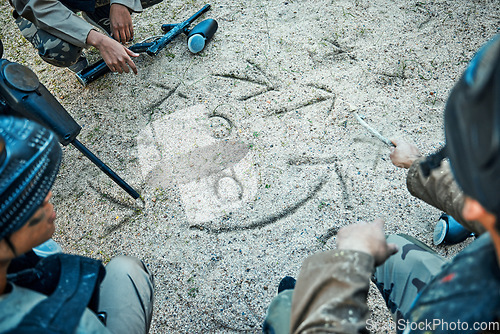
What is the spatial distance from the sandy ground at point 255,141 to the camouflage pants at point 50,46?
239 millimetres

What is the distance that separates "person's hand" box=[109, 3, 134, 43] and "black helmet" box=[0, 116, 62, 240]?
61.1 inches

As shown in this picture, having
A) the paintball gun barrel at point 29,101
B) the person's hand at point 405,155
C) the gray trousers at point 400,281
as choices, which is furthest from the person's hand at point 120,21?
the gray trousers at point 400,281

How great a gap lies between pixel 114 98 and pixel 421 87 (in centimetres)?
186

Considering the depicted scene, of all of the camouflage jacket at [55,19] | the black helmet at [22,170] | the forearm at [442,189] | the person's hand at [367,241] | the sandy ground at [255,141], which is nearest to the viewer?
the black helmet at [22,170]

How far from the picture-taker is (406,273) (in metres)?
1.13

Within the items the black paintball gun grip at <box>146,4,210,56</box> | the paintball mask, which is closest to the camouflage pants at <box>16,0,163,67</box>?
the black paintball gun grip at <box>146,4,210,56</box>

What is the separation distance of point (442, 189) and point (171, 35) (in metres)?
2.00

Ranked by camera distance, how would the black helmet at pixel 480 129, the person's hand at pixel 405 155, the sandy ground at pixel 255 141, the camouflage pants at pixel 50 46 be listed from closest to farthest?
the black helmet at pixel 480 129 → the person's hand at pixel 405 155 → the sandy ground at pixel 255 141 → the camouflage pants at pixel 50 46

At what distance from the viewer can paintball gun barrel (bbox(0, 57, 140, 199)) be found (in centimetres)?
155

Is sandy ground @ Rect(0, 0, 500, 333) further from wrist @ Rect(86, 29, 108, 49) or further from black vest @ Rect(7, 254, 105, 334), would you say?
black vest @ Rect(7, 254, 105, 334)

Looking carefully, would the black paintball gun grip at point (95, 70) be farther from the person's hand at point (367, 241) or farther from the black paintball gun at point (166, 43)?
the person's hand at point (367, 241)

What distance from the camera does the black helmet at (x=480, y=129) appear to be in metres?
0.57

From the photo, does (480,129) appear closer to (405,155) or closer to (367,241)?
(367,241)

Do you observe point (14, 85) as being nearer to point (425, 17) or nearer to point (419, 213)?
point (419, 213)
